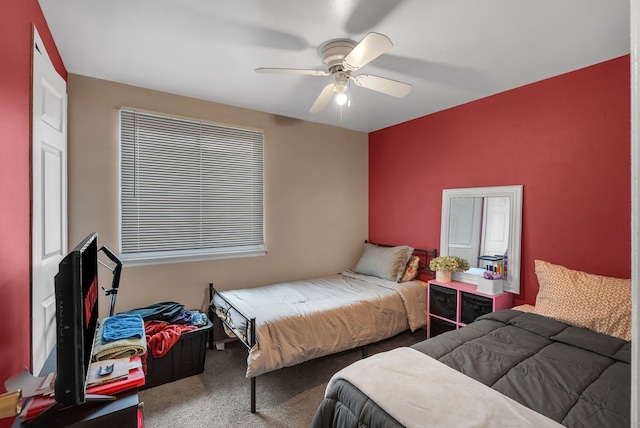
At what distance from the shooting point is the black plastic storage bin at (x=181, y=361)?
2520 millimetres

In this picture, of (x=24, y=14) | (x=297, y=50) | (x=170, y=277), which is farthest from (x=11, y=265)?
(x=297, y=50)

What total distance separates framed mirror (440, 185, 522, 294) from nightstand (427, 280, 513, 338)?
0.20m

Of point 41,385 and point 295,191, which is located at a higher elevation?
point 295,191

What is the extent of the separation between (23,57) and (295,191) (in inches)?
105

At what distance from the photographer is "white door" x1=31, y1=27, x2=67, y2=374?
63.3 inches

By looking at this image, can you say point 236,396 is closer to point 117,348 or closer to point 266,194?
point 117,348

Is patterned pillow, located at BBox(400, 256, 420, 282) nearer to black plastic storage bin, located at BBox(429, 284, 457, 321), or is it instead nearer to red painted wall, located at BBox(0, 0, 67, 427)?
black plastic storage bin, located at BBox(429, 284, 457, 321)

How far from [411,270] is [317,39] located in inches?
103

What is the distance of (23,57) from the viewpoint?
1493 millimetres

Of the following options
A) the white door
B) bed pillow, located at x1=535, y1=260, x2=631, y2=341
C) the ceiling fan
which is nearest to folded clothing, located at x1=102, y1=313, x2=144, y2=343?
the white door

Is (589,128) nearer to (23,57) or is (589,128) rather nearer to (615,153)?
(615,153)

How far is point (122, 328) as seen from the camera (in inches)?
73.8

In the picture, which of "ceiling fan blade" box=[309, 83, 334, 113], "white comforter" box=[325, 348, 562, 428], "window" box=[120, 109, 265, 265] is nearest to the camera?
"white comforter" box=[325, 348, 562, 428]

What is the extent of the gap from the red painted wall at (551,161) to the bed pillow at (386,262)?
1.02 feet
